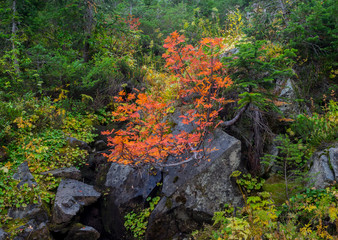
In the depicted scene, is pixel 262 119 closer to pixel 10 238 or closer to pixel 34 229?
pixel 34 229

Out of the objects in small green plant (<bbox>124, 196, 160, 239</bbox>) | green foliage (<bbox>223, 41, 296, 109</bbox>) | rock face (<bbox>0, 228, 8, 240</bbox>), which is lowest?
small green plant (<bbox>124, 196, 160, 239</bbox>)

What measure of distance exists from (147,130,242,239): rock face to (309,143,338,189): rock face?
1.40 metres

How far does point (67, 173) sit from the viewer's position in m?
5.49

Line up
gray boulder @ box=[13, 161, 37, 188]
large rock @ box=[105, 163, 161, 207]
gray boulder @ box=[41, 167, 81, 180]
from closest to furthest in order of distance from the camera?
1. gray boulder @ box=[13, 161, 37, 188]
2. large rock @ box=[105, 163, 161, 207]
3. gray boulder @ box=[41, 167, 81, 180]

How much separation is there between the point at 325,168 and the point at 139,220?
3923mm

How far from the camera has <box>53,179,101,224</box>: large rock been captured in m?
4.60

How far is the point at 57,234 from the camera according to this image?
4.52 metres

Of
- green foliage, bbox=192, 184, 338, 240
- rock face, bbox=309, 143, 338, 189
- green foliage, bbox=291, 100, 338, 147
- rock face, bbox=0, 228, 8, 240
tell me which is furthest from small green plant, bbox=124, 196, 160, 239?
green foliage, bbox=291, 100, 338, 147

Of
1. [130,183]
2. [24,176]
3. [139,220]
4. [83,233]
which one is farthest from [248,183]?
[24,176]

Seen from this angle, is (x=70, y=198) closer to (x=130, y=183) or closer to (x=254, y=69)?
(x=130, y=183)

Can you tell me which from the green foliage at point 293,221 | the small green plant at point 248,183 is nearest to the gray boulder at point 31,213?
the green foliage at point 293,221

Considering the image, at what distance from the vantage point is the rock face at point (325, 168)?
3590 mm

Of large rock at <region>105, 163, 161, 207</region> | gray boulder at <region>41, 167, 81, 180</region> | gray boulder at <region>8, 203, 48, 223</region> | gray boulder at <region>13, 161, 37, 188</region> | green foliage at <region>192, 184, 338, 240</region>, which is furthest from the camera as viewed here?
gray boulder at <region>41, 167, 81, 180</region>

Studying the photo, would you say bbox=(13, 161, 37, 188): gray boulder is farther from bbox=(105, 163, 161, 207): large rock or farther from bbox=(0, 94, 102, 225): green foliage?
bbox=(105, 163, 161, 207): large rock
